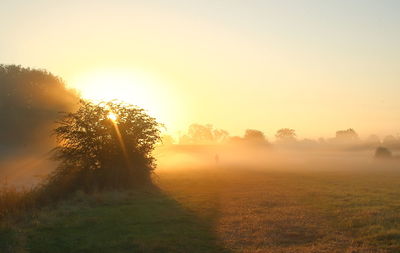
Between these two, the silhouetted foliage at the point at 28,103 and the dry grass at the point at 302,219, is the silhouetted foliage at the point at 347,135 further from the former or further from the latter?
the dry grass at the point at 302,219

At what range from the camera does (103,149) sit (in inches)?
1039

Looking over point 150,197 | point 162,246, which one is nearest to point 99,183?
point 150,197

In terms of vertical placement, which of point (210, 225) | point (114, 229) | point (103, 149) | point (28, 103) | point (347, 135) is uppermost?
point (28, 103)

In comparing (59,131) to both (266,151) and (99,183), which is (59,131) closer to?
(99,183)

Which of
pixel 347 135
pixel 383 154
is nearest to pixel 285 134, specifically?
pixel 347 135

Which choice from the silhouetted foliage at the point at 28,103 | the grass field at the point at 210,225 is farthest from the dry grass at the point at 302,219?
the silhouetted foliage at the point at 28,103

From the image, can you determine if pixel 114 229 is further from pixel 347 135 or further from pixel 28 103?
pixel 347 135

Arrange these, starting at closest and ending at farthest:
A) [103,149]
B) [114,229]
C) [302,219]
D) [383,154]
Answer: [114,229]
[302,219]
[103,149]
[383,154]

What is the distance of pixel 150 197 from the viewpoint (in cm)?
2323

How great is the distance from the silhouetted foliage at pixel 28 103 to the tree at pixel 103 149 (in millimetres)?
36296

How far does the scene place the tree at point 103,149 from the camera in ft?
80.1

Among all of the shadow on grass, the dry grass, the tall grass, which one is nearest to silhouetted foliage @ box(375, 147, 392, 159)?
the dry grass

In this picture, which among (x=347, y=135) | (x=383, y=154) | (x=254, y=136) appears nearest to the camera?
(x=383, y=154)

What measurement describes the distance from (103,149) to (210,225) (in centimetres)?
1378
